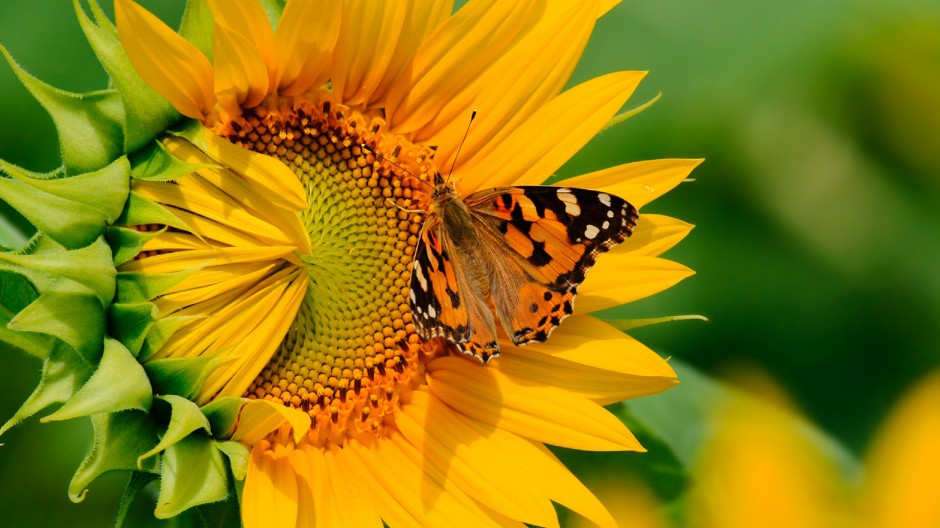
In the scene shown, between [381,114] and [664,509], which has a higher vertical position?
[381,114]

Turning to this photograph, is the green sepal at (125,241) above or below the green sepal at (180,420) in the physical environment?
above

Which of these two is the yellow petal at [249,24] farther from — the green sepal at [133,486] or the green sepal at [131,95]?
the green sepal at [133,486]

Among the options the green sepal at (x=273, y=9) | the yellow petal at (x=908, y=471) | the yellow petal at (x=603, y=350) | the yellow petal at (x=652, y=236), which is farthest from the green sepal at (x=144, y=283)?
the yellow petal at (x=908, y=471)

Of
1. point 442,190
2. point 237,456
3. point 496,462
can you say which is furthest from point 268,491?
point 442,190

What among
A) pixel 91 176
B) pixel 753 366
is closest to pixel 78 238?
pixel 91 176

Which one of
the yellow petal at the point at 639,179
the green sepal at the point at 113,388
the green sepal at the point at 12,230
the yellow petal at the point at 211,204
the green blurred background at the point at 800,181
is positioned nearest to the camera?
the green sepal at the point at 113,388

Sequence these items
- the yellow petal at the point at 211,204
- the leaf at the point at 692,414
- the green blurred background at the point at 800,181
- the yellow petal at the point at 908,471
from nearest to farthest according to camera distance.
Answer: the yellow petal at the point at 908,471 < the yellow petal at the point at 211,204 < the leaf at the point at 692,414 < the green blurred background at the point at 800,181

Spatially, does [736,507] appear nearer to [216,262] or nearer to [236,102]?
[216,262]

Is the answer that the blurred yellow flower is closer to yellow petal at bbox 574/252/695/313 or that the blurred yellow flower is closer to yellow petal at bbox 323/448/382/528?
yellow petal at bbox 574/252/695/313
